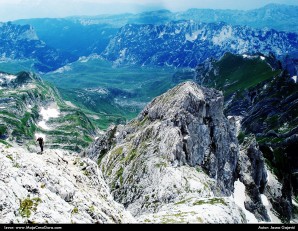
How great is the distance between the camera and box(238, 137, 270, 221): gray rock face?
150688mm

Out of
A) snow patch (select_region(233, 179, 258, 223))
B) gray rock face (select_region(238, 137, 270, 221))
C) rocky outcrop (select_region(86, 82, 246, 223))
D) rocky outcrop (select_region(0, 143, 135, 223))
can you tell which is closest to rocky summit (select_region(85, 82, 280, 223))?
rocky outcrop (select_region(86, 82, 246, 223))

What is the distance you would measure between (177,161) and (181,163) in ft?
6.50

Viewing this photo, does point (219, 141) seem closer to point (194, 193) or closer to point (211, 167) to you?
point (211, 167)

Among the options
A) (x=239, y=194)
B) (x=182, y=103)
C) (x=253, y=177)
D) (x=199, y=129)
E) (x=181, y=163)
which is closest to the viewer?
(x=181, y=163)

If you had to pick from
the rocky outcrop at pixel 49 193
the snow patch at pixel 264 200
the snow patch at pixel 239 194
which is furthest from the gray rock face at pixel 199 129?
the rocky outcrop at pixel 49 193

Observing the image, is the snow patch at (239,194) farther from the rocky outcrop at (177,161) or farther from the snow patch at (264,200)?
the snow patch at (264,200)

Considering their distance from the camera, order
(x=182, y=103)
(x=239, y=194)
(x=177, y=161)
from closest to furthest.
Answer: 1. (x=177, y=161)
2. (x=182, y=103)
3. (x=239, y=194)

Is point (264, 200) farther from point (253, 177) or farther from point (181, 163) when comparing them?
point (181, 163)

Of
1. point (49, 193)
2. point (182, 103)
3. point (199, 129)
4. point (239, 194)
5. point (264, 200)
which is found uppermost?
point (49, 193)

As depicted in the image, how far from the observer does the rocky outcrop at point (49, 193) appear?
42.2 metres

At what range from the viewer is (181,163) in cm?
11200

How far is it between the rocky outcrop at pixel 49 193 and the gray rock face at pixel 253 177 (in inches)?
4014

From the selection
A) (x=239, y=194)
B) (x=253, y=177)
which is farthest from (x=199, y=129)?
(x=253, y=177)

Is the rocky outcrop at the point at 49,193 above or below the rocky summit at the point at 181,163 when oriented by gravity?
above
